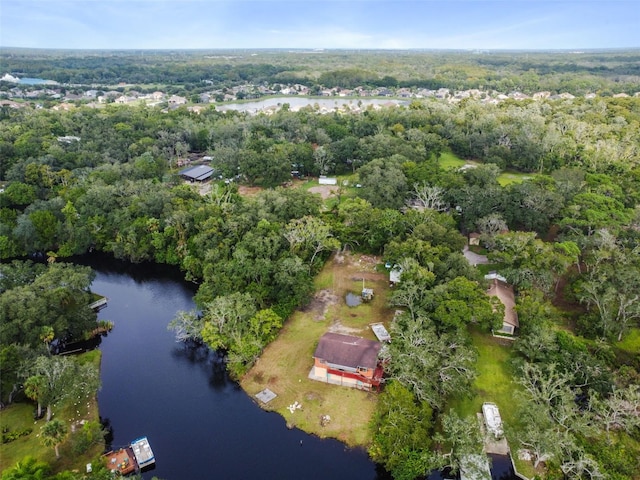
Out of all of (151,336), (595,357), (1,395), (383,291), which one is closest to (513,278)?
(595,357)

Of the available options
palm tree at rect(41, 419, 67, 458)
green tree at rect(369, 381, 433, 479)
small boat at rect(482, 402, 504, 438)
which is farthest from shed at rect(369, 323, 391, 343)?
palm tree at rect(41, 419, 67, 458)

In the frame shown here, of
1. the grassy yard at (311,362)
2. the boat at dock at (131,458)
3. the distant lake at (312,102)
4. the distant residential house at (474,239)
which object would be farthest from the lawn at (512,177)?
the distant lake at (312,102)

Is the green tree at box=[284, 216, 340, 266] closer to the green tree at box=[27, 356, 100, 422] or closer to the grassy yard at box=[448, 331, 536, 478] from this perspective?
the grassy yard at box=[448, 331, 536, 478]

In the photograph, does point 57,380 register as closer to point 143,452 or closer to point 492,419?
point 143,452

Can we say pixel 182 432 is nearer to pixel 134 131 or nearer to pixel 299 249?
pixel 299 249

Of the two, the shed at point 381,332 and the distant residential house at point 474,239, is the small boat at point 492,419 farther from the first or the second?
the distant residential house at point 474,239

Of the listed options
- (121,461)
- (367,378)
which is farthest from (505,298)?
(121,461)
